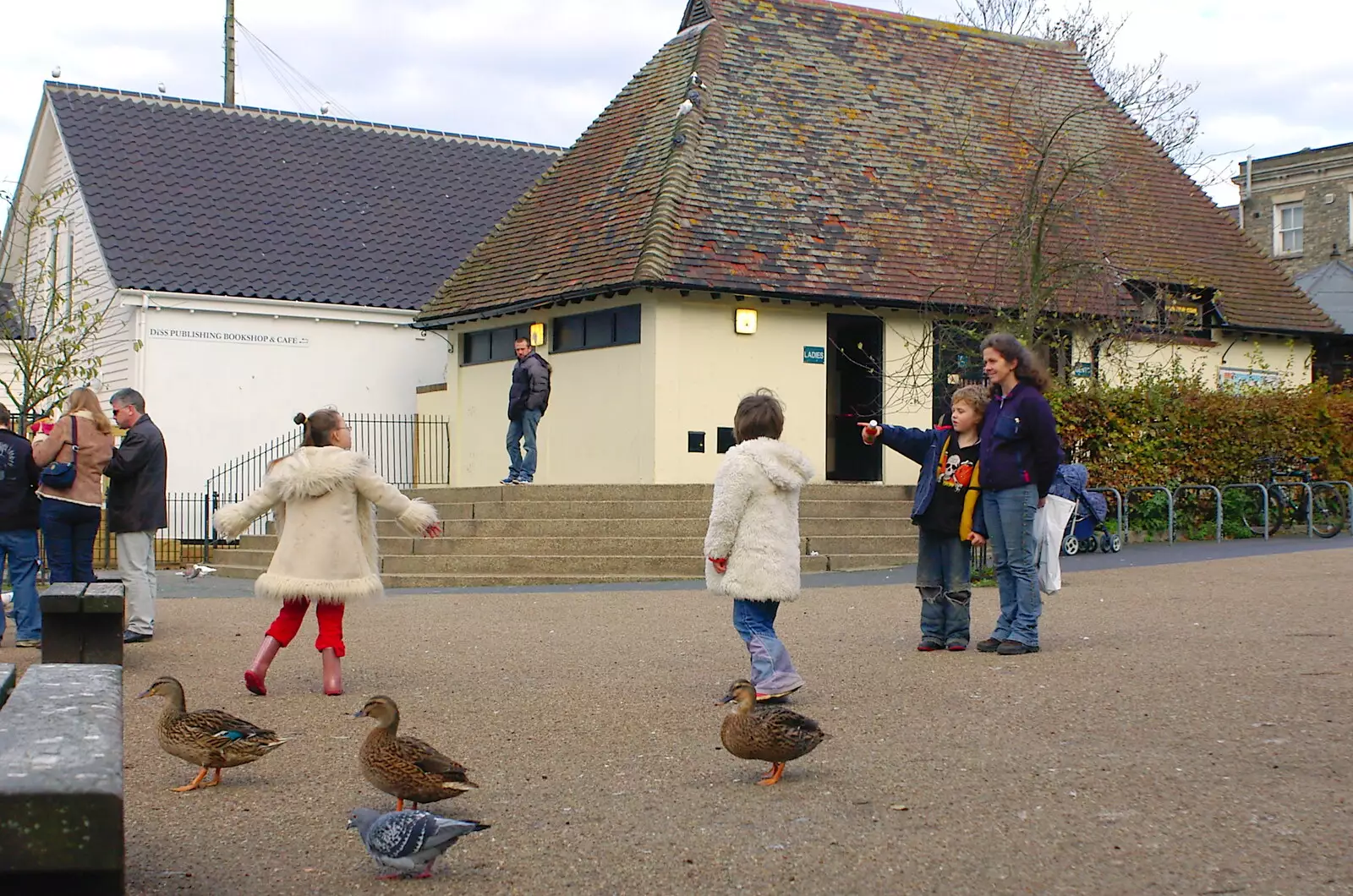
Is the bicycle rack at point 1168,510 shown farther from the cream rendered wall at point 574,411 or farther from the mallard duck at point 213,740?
the mallard duck at point 213,740

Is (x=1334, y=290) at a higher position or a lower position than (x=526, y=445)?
higher

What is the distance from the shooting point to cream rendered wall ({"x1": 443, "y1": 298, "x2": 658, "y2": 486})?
22.6 meters

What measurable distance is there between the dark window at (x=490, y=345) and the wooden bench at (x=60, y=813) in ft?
70.0

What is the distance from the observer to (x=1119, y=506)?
18891 mm

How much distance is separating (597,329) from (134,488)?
12759mm

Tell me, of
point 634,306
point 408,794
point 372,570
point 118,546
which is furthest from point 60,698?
point 634,306

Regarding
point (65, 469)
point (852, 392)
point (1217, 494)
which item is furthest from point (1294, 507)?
point (65, 469)

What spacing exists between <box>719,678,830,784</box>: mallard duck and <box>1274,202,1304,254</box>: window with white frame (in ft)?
158

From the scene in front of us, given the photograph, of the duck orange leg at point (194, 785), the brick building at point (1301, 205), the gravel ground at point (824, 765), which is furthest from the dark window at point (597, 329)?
the brick building at point (1301, 205)

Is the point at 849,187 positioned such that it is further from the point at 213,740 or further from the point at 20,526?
the point at 213,740

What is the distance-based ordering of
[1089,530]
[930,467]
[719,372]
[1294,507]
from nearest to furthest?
[930,467] → [1089,530] → [1294,507] → [719,372]

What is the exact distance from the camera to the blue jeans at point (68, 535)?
11375 mm

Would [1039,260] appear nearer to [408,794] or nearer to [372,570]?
[372,570]

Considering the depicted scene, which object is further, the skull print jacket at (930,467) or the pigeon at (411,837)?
the skull print jacket at (930,467)
